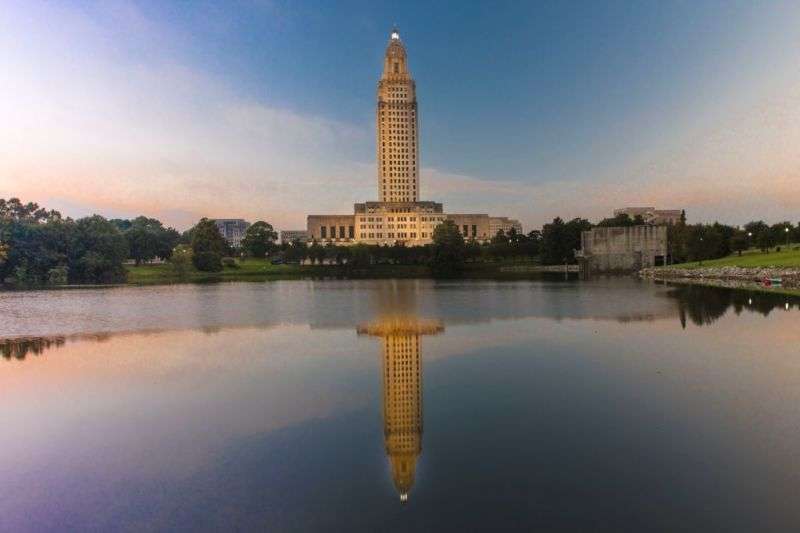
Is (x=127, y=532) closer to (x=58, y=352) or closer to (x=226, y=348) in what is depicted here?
(x=226, y=348)

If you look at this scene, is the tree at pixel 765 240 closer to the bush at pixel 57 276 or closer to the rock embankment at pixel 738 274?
the rock embankment at pixel 738 274

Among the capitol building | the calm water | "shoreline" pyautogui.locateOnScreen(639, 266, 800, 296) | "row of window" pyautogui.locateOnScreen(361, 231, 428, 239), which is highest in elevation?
the capitol building

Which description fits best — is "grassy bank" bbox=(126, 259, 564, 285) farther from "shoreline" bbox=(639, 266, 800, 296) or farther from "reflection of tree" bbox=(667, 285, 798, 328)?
"reflection of tree" bbox=(667, 285, 798, 328)

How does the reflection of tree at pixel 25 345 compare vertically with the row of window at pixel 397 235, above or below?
below

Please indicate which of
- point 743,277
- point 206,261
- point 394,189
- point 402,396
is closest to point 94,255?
point 206,261

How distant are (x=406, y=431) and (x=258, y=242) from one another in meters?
107

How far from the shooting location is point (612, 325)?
22.3 m

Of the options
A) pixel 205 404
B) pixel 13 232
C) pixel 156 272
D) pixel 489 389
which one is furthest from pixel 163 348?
pixel 156 272

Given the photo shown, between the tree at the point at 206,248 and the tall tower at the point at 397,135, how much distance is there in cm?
6379

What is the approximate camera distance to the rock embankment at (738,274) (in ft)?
134

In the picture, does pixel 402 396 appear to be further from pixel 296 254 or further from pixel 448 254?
pixel 296 254

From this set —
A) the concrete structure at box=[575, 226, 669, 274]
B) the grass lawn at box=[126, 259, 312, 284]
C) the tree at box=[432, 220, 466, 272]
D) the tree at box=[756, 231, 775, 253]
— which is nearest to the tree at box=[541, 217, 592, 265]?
the concrete structure at box=[575, 226, 669, 274]

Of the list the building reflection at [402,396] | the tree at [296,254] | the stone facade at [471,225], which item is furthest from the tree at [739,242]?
the stone facade at [471,225]

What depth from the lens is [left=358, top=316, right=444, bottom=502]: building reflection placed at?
8285 millimetres
